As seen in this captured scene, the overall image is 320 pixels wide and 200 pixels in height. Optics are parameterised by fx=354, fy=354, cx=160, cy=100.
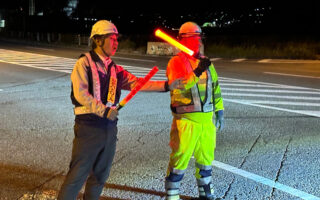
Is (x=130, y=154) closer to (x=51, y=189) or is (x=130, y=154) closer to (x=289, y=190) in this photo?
(x=51, y=189)

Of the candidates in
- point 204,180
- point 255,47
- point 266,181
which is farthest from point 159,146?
point 255,47

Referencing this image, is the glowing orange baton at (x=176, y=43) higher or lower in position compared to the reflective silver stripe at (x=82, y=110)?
higher

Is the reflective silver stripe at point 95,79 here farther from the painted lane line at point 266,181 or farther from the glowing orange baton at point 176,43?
the painted lane line at point 266,181

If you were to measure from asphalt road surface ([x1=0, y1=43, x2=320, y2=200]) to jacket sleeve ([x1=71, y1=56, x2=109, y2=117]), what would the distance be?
135 cm

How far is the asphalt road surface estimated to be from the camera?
12.8 ft

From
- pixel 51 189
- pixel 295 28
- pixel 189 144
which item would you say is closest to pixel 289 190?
pixel 189 144

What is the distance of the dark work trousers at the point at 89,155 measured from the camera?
2.85 m

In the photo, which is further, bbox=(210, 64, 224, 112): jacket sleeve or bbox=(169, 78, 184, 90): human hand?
bbox=(210, 64, 224, 112): jacket sleeve

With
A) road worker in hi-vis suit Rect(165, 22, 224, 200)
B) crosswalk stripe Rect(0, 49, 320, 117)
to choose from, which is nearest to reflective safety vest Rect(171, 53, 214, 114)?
road worker in hi-vis suit Rect(165, 22, 224, 200)

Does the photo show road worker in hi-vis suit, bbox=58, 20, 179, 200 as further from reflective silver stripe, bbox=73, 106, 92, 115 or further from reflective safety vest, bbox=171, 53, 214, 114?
reflective safety vest, bbox=171, 53, 214, 114

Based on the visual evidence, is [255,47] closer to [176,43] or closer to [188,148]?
[188,148]

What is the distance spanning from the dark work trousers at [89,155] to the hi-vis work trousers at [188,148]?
2.08 ft

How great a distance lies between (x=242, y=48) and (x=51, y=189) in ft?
71.8

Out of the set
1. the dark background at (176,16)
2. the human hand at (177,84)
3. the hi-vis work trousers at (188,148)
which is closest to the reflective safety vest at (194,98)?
the hi-vis work trousers at (188,148)
